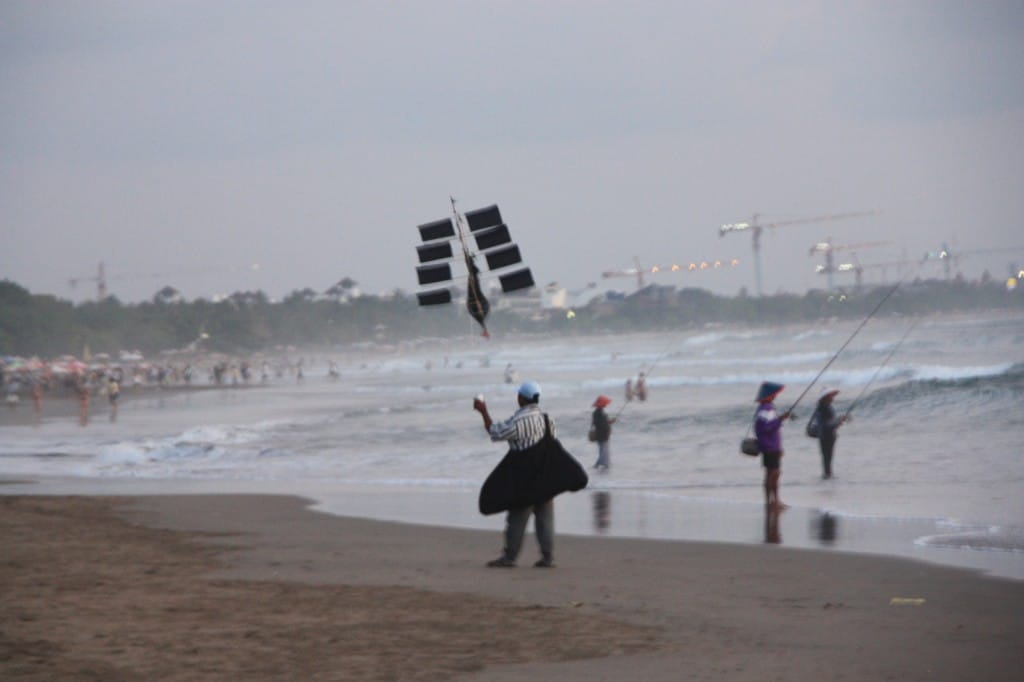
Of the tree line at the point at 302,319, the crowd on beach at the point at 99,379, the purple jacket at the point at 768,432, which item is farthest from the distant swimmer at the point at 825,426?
the tree line at the point at 302,319

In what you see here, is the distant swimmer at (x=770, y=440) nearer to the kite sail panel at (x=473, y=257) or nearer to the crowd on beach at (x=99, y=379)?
the kite sail panel at (x=473, y=257)

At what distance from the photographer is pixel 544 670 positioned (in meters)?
6.88

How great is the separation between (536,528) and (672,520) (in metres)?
3.89

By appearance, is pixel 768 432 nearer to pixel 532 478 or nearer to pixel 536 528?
pixel 536 528

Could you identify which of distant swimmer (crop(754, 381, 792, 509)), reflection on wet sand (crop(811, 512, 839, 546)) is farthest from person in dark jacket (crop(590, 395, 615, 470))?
reflection on wet sand (crop(811, 512, 839, 546))

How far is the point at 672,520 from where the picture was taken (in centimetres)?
1424

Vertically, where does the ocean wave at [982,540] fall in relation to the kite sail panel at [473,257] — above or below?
below

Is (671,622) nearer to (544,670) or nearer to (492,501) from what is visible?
(544,670)

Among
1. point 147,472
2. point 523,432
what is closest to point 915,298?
point 147,472

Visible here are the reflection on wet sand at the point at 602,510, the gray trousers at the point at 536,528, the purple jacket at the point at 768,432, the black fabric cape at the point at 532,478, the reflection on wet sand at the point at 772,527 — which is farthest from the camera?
the purple jacket at the point at 768,432

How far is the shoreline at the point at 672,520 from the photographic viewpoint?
11344 mm

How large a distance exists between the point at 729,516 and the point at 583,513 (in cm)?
164

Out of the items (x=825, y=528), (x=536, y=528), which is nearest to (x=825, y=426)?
(x=825, y=528)

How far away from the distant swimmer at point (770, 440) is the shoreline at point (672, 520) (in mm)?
A: 273
